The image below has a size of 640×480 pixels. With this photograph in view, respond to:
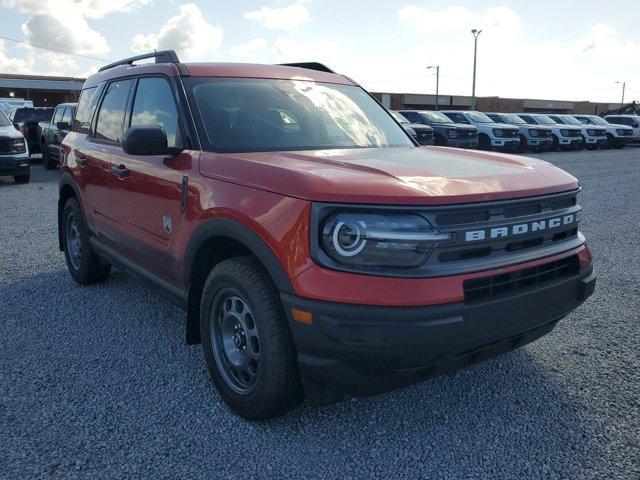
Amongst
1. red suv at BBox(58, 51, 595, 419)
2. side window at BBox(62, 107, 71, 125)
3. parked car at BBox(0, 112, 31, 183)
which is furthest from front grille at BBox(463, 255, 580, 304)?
side window at BBox(62, 107, 71, 125)

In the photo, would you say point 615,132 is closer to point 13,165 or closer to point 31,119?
point 31,119

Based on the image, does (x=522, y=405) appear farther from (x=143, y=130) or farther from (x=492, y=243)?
(x=143, y=130)

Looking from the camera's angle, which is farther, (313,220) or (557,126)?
(557,126)

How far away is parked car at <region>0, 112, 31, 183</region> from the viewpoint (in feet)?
40.1

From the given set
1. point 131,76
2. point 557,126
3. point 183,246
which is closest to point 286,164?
point 183,246

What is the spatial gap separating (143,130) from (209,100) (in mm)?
531

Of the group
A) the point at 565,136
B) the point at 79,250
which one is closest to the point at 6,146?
the point at 79,250

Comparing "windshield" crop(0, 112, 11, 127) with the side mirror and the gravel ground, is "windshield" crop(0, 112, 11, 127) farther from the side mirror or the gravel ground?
the side mirror

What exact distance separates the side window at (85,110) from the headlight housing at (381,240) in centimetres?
348

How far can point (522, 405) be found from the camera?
310cm

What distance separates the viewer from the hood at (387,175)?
2.42 m

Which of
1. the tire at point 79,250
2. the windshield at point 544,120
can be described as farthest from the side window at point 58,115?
the windshield at point 544,120

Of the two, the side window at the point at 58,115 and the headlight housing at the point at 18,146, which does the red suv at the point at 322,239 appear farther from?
the side window at the point at 58,115

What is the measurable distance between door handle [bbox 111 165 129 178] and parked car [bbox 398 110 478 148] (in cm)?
1612
